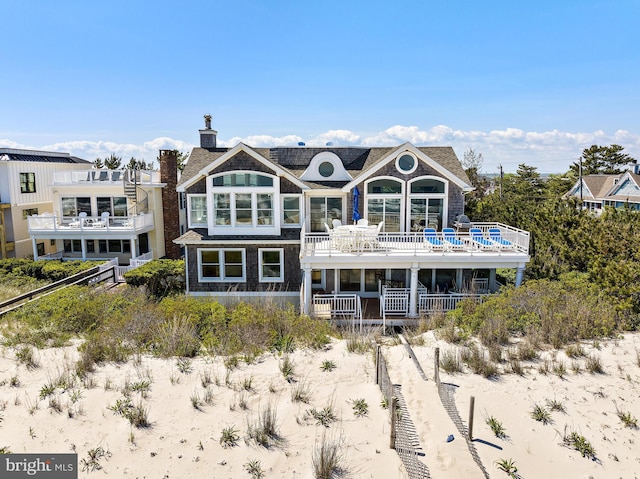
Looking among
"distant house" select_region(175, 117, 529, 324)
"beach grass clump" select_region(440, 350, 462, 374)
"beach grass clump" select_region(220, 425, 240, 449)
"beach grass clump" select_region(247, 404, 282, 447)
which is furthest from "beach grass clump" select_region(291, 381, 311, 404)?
"distant house" select_region(175, 117, 529, 324)

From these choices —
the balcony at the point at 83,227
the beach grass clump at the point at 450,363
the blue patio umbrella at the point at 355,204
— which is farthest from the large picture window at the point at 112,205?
the beach grass clump at the point at 450,363

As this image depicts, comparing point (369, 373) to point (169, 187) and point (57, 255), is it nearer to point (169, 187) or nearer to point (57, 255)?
point (169, 187)

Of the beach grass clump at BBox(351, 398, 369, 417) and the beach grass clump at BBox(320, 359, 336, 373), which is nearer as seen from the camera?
the beach grass clump at BBox(351, 398, 369, 417)

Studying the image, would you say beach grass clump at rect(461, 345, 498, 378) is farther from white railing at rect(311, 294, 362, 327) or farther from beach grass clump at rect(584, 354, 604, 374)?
white railing at rect(311, 294, 362, 327)

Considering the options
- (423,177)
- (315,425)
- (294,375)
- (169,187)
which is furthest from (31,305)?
(423,177)

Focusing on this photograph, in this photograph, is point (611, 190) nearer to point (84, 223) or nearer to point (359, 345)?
point (359, 345)

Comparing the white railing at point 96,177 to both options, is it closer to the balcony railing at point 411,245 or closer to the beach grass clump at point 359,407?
the balcony railing at point 411,245

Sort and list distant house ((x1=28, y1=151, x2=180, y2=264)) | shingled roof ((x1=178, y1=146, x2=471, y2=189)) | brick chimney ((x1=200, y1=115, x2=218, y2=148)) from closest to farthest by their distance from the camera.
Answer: shingled roof ((x1=178, y1=146, x2=471, y2=189)) < brick chimney ((x1=200, y1=115, x2=218, y2=148)) < distant house ((x1=28, y1=151, x2=180, y2=264))

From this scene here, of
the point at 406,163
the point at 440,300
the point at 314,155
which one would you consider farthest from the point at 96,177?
the point at 440,300

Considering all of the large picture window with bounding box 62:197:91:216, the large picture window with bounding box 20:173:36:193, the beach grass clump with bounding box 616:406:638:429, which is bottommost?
the beach grass clump with bounding box 616:406:638:429
